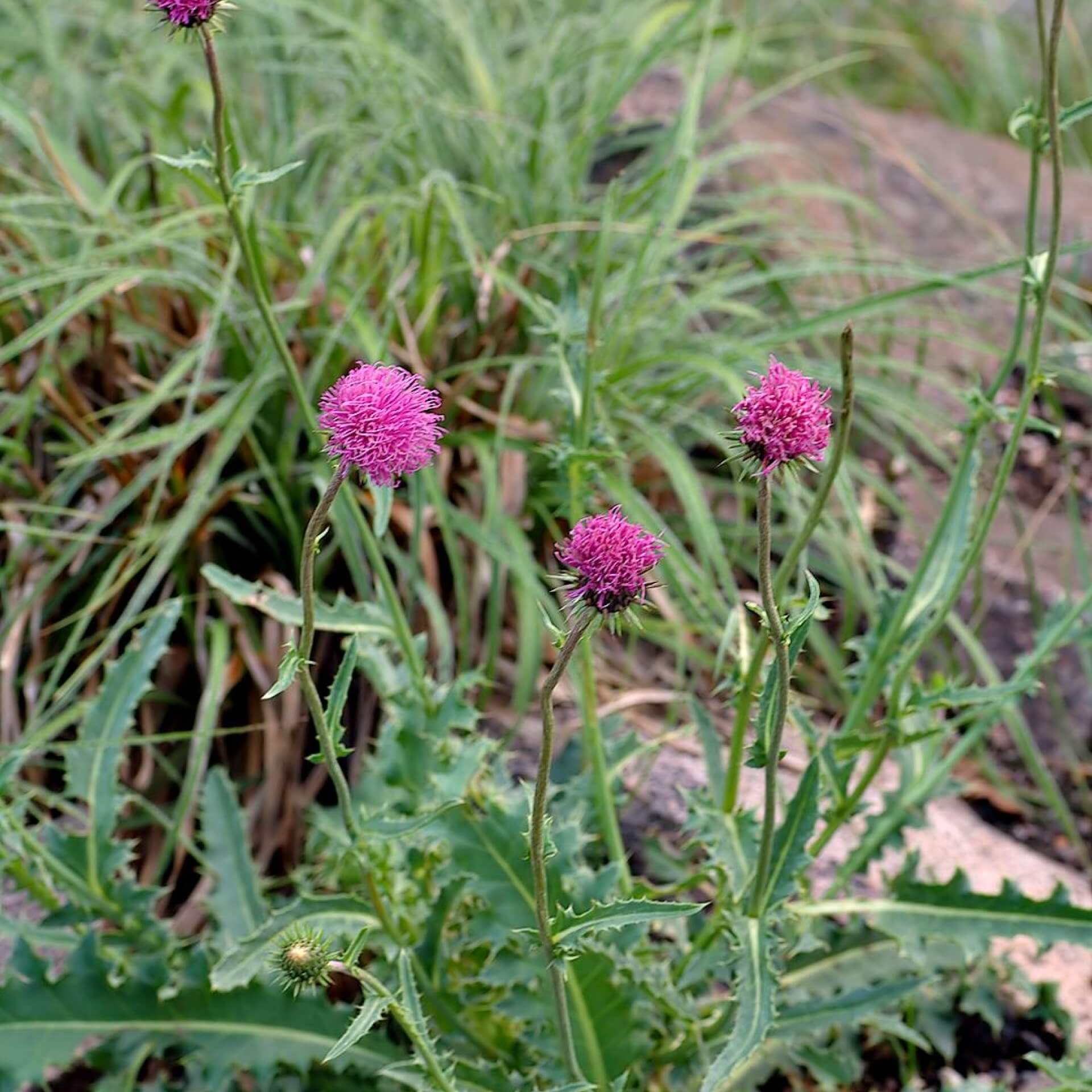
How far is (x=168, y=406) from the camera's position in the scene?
2.83 metres

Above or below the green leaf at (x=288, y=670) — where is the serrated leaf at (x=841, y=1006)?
below

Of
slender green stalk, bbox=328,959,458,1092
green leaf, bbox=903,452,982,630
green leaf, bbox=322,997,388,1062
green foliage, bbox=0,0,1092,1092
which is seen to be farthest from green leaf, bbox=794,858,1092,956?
green leaf, bbox=322,997,388,1062

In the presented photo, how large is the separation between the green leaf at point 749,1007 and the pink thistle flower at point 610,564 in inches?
23.1

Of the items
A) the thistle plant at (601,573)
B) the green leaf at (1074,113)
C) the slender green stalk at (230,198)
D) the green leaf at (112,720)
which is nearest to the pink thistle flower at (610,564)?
the thistle plant at (601,573)

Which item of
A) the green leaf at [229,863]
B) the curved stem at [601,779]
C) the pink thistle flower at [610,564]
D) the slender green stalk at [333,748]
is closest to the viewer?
the pink thistle flower at [610,564]

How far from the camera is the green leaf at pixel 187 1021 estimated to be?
1.85 meters

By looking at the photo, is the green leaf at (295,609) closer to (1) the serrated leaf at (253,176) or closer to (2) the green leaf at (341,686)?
(2) the green leaf at (341,686)

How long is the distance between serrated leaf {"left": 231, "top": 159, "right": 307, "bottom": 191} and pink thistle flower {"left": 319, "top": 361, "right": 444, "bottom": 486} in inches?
14.2

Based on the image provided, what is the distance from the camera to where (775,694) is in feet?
4.57

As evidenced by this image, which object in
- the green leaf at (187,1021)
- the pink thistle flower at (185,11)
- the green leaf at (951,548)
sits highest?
the pink thistle flower at (185,11)

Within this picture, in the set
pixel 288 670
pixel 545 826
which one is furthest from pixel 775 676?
pixel 288 670

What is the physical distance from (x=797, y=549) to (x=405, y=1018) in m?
0.70

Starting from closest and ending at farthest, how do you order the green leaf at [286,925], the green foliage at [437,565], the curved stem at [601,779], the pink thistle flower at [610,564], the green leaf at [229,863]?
the pink thistle flower at [610,564], the green leaf at [286,925], the green foliage at [437,565], the curved stem at [601,779], the green leaf at [229,863]

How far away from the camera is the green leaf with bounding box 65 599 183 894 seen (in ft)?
6.56
